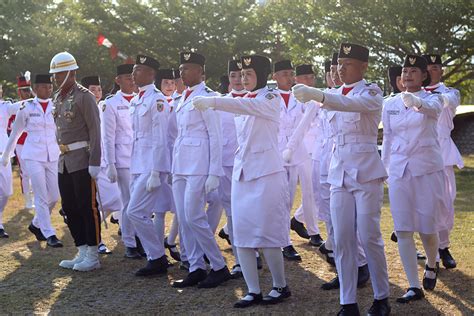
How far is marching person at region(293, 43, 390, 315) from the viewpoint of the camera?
20.3ft

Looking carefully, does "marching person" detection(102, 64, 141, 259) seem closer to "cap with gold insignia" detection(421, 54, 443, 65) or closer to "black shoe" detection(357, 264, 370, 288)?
"black shoe" detection(357, 264, 370, 288)

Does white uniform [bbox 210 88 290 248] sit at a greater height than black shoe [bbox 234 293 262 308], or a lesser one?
greater

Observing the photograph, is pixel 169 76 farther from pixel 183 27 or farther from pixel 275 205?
pixel 183 27

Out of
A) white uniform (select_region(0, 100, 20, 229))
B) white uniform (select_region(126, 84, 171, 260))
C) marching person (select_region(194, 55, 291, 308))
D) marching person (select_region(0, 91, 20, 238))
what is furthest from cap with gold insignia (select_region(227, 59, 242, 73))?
white uniform (select_region(0, 100, 20, 229))

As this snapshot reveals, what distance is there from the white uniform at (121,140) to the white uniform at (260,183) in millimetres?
2905

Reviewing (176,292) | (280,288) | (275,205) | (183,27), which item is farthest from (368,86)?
(183,27)

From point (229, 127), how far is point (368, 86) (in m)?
3.13

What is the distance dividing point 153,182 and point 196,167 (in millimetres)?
725

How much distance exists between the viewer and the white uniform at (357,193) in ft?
20.3

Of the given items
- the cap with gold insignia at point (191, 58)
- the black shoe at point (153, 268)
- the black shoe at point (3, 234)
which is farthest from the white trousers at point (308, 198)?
the black shoe at point (3, 234)

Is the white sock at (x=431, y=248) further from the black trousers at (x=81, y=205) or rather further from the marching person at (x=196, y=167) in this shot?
the black trousers at (x=81, y=205)

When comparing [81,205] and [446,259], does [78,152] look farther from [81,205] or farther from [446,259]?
[446,259]

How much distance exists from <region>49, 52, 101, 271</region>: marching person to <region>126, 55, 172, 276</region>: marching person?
1.43 feet

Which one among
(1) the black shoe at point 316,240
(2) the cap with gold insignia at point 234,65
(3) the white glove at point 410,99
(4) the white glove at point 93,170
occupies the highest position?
(2) the cap with gold insignia at point 234,65
